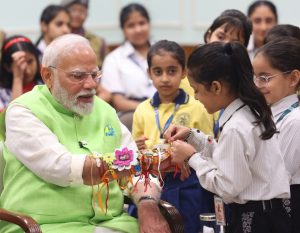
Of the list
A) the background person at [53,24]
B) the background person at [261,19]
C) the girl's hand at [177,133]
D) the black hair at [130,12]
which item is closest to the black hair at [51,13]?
the background person at [53,24]

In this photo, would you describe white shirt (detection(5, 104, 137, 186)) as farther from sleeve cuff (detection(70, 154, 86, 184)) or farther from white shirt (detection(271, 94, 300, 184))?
white shirt (detection(271, 94, 300, 184))

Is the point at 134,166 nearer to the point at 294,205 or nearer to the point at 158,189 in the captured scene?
the point at 158,189

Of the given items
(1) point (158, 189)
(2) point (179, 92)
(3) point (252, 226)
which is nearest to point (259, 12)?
(2) point (179, 92)

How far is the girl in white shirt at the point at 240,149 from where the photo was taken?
331 cm

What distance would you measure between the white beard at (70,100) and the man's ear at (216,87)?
0.65 metres

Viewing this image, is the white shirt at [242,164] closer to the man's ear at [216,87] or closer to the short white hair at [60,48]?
the man's ear at [216,87]

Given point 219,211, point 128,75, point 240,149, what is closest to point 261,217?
point 219,211

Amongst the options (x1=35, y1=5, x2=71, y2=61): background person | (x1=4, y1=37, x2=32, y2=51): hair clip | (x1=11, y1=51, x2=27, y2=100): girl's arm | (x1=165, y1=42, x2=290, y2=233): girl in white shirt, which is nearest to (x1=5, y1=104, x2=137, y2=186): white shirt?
(x1=165, y1=42, x2=290, y2=233): girl in white shirt

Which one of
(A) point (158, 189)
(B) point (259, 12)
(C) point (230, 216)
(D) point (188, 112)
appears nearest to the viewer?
(C) point (230, 216)

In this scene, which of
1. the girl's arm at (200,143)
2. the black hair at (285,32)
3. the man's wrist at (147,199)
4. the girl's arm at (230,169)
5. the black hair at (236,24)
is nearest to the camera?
the girl's arm at (230,169)

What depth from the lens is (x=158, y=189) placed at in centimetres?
399

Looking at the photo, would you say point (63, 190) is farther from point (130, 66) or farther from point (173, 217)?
point (130, 66)

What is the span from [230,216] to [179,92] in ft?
3.62

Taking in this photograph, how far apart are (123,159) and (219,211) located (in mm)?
478
